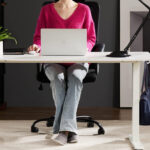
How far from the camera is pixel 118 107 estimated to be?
4410 millimetres

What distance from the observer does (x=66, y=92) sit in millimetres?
2965

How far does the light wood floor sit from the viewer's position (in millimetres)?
3916

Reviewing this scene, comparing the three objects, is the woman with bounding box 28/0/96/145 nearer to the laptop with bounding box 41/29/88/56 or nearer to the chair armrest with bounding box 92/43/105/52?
the chair armrest with bounding box 92/43/105/52

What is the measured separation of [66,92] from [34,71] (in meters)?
1.45

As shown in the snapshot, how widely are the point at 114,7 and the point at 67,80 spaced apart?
1.64 meters

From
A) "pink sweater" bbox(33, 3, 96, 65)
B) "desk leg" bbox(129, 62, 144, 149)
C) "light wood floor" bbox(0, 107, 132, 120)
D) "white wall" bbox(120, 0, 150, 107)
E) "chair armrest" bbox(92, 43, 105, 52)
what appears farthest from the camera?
"white wall" bbox(120, 0, 150, 107)

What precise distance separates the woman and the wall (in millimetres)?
1214

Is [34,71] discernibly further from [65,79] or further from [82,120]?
[65,79]

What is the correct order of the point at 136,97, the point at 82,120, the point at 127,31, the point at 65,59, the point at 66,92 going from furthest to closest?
1. the point at 127,31
2. the point at 82,120
3. the point at 66,92
4. the point at 136,97
5. the point at 65,59

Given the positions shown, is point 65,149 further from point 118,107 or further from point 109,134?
point 118,107

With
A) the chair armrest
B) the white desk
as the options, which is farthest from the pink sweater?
the white desk

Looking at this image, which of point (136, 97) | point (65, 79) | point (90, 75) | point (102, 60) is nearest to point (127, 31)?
point (90, 75)

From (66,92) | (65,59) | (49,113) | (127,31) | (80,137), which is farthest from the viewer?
(127,31)

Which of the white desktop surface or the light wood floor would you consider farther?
the light wood floor
